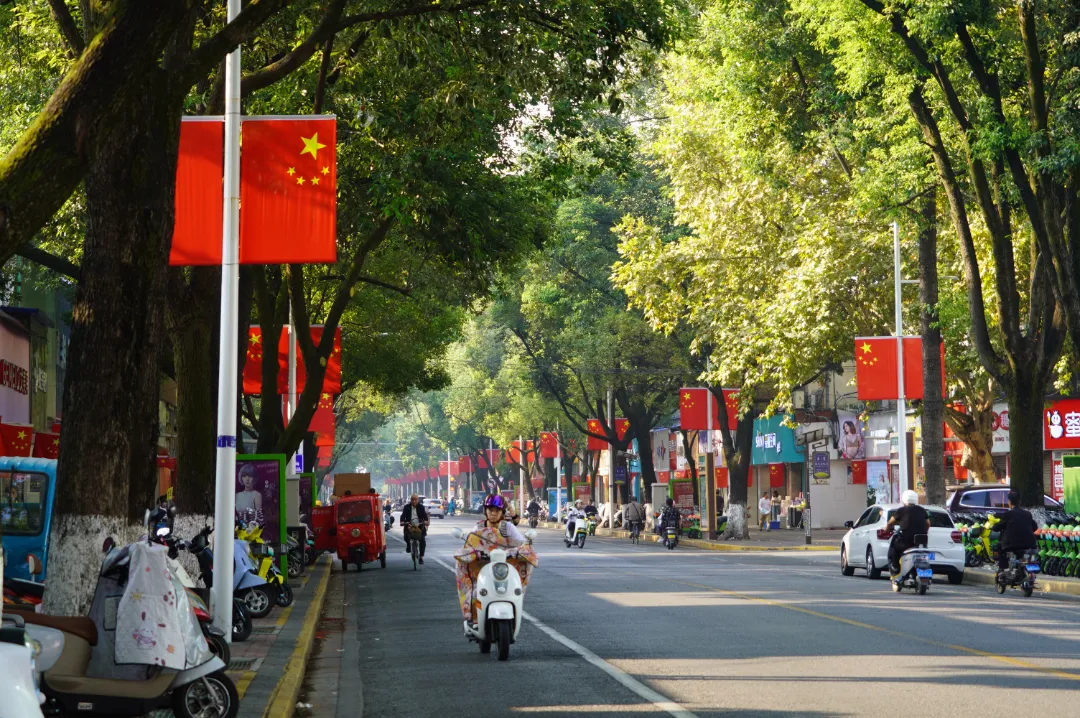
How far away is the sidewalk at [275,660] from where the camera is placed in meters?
11.3

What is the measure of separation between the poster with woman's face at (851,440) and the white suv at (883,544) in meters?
29.0

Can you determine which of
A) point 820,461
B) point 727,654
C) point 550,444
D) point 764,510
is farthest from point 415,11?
point 550,444

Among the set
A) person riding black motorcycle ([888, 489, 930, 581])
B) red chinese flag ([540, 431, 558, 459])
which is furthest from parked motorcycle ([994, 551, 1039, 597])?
red chinese flag ([540, 431, 558, 459])

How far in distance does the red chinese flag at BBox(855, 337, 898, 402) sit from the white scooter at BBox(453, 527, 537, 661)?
2045cm

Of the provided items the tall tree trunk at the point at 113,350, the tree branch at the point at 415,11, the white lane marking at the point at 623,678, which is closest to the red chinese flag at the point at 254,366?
the white lane marking at the point at 623,678

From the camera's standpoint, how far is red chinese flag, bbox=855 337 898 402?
33.9m

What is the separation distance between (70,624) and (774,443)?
194ft

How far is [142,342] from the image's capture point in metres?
11.1

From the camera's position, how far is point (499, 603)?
1462 centimetres

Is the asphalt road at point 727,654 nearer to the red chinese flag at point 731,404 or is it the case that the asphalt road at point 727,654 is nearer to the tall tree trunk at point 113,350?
the tall tree trunk at point 113,350

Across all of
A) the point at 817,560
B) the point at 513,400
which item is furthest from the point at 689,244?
the point at 513,400

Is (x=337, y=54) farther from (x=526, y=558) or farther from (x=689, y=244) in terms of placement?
(x=689, y=244)

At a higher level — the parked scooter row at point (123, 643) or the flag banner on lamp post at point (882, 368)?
the flag banner on lamp post at point (882, 368)

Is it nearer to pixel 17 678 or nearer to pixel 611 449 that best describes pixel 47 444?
pixel 17 678
